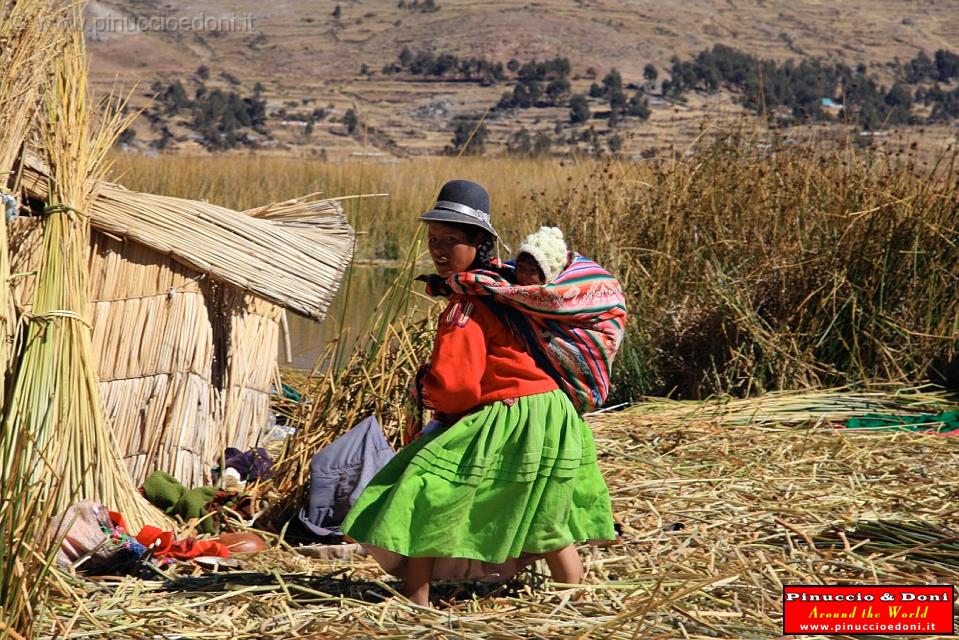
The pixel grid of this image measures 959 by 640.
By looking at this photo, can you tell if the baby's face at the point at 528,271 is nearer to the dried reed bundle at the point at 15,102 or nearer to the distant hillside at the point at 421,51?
the dried reed bundle at the point at 15,102

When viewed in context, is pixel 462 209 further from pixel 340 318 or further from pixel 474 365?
pixel 340 318

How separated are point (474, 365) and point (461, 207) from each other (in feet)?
1.17

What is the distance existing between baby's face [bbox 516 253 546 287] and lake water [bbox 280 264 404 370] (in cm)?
387

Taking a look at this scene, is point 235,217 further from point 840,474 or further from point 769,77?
point 769,77

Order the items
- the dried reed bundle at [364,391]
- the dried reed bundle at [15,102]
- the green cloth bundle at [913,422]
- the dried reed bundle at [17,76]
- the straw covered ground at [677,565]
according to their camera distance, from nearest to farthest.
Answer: the straw covered ground at [677,565], the dried reed bundle at [15,102], the dried reed bundle at [17,76], the dried reed bundle at [364,391], the green cloth bundle at [913,422]

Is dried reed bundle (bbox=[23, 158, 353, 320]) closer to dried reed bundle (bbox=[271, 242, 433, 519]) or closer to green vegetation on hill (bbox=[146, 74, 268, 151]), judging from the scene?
dried reed bundle (bbox=[271, 242, 433, 519])

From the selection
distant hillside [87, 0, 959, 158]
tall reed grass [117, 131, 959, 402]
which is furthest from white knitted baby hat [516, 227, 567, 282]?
distant hillside [87, 0, 959, 158]

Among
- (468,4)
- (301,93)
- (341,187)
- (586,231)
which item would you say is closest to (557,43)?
(468,4)

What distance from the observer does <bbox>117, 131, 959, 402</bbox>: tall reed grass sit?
5461mm

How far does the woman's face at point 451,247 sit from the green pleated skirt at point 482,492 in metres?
0.33

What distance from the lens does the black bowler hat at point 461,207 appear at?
111 inches

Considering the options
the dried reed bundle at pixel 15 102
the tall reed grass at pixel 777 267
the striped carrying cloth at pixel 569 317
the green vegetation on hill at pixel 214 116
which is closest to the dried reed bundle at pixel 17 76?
the dried reed bundle at pixel 15 102

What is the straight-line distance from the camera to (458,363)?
2.83m

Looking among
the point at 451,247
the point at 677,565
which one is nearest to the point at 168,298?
the point at 451,247
